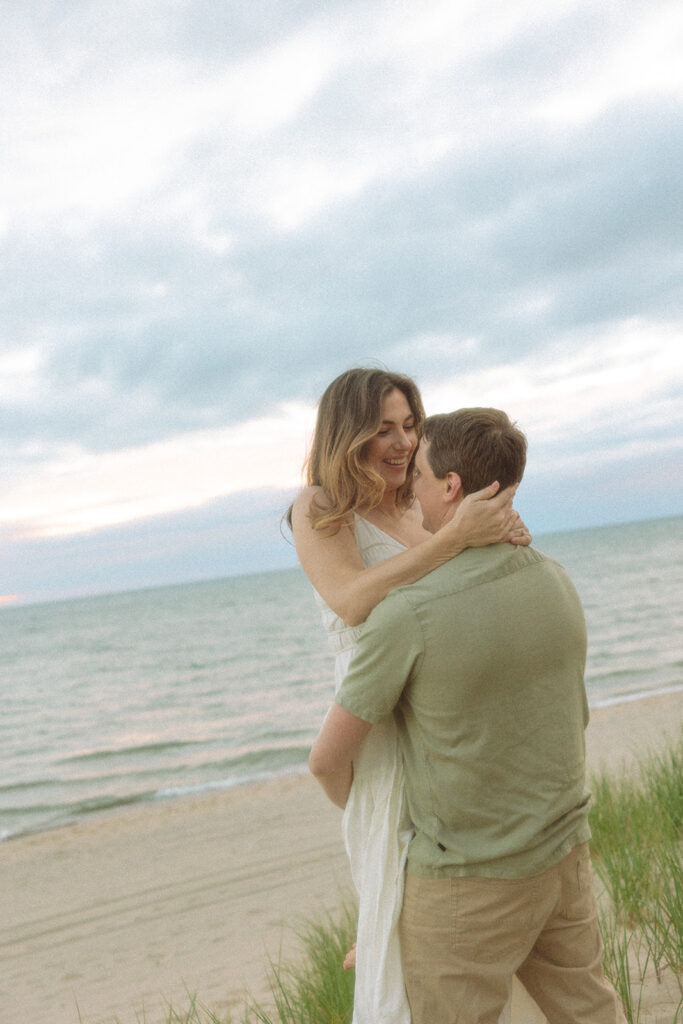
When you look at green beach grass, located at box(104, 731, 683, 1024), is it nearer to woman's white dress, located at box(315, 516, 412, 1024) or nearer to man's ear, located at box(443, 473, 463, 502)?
woman's white dress, located at box(315, 516, 412, 1024)

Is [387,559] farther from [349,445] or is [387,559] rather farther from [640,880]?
[640,880]

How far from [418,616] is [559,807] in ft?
1.98

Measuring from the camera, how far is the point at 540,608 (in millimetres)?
1892

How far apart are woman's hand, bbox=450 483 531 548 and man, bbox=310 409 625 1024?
0.03 metres

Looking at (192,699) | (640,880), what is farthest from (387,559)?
(192,699)

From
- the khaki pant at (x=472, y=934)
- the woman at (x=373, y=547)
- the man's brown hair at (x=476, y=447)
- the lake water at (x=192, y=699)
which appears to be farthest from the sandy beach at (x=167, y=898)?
the lake water at (x=192, y=699)

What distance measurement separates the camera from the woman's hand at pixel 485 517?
6.32 feet

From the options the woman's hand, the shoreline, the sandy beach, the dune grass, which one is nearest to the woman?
the woman's hand

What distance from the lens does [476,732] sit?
6.15 feet

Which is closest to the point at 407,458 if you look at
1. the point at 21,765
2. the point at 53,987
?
the point at 53,987

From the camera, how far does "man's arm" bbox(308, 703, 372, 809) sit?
194 cm

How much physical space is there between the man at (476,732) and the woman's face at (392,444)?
54 cm

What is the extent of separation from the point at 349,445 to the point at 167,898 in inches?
237

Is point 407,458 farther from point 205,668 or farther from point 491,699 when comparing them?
point 205,668
